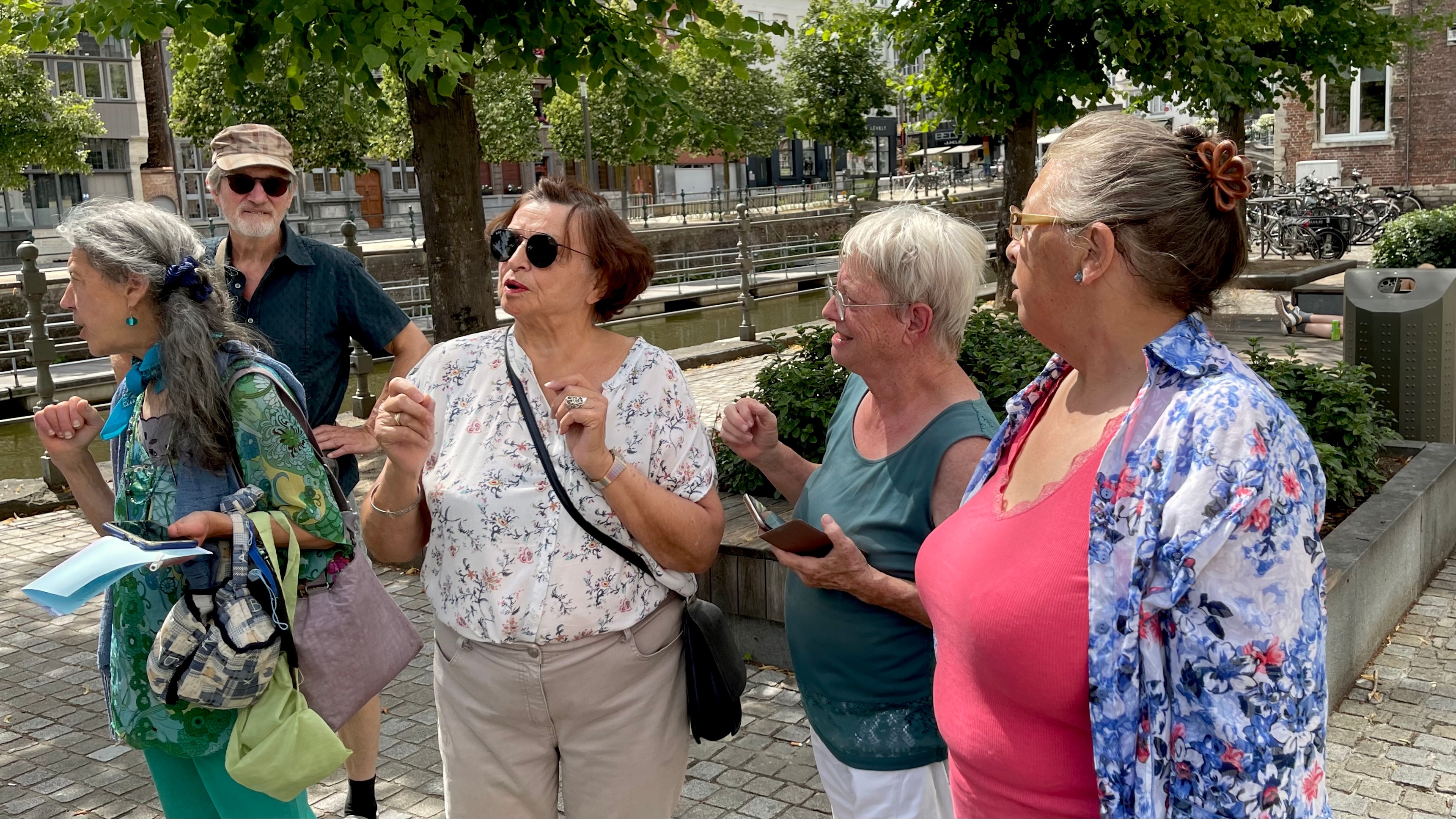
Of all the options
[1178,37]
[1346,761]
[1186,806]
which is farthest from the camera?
[1178,37]

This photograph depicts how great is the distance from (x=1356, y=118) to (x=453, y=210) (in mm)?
33515

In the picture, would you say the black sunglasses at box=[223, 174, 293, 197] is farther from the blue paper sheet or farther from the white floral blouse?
the blue paper sheet

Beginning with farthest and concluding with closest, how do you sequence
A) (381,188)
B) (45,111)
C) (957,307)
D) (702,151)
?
(381,188) → (45,111) → (702,151) → (957,307)

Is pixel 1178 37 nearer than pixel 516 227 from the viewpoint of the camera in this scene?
No

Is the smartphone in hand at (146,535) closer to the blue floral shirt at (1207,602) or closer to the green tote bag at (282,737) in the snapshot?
the green tote bag at (282,737)

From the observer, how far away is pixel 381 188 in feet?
160

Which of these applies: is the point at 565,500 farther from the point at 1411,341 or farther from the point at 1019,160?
the point at 1019,160

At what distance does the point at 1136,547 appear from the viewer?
166cm

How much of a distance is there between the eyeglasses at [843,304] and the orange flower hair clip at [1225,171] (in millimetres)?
923

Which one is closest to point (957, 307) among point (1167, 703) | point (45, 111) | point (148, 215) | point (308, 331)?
point (1167, 703)

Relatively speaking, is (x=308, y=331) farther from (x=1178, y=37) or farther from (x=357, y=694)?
(x=1178, y=37)

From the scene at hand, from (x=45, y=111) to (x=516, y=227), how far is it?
91.2ft

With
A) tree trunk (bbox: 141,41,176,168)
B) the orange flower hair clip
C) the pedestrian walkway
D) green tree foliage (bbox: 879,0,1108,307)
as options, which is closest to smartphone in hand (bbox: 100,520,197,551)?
the orange flower hair clip

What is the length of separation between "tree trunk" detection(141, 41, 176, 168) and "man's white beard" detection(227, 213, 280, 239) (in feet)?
79.4
